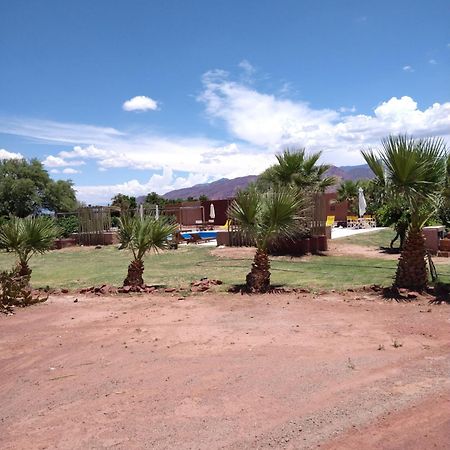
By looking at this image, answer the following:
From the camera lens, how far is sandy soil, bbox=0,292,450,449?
Result: 3740mm

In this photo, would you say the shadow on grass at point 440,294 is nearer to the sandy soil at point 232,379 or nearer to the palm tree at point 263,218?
the sandy soil at point 232,379

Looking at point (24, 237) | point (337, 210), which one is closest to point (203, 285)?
point (24, 237)

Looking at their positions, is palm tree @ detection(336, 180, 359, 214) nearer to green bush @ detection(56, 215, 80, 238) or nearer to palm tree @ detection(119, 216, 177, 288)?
green bush @ detection(56, 215, 80, 238)

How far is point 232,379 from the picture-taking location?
485 centimetres

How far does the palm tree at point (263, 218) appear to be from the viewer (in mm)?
9672

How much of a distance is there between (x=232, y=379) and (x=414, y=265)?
4965mm

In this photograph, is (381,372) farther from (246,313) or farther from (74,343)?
(74,343)

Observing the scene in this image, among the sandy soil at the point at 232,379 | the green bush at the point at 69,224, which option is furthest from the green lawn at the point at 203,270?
the green bush at the point at 69,224

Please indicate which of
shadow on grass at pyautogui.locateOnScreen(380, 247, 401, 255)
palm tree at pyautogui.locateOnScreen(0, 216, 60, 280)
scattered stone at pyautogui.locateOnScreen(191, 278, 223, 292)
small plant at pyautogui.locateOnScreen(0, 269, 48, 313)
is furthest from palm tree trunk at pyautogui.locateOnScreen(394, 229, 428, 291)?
shadow on grass at pyautogui.locateOnScreen(380, 247, 401, 255)

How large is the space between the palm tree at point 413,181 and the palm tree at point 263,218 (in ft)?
5.89

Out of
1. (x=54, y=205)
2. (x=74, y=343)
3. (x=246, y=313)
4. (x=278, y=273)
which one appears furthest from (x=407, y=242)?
(x=54, y=205)

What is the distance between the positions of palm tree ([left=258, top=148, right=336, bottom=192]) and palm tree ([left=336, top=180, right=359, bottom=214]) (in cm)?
2290

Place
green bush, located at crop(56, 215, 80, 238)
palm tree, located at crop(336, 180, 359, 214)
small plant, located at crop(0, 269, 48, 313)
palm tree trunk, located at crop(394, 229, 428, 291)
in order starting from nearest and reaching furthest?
1. palm tree trunk, located at crop(394, 229, 428, 291)
2. small plant, located at crop(0, 269, 48, 313)
3. green bush, located at crop(56, 215, 80, 238)
4. palm tree, located at crop(336, 180, 359, 214)

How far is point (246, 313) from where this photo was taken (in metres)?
7.82
